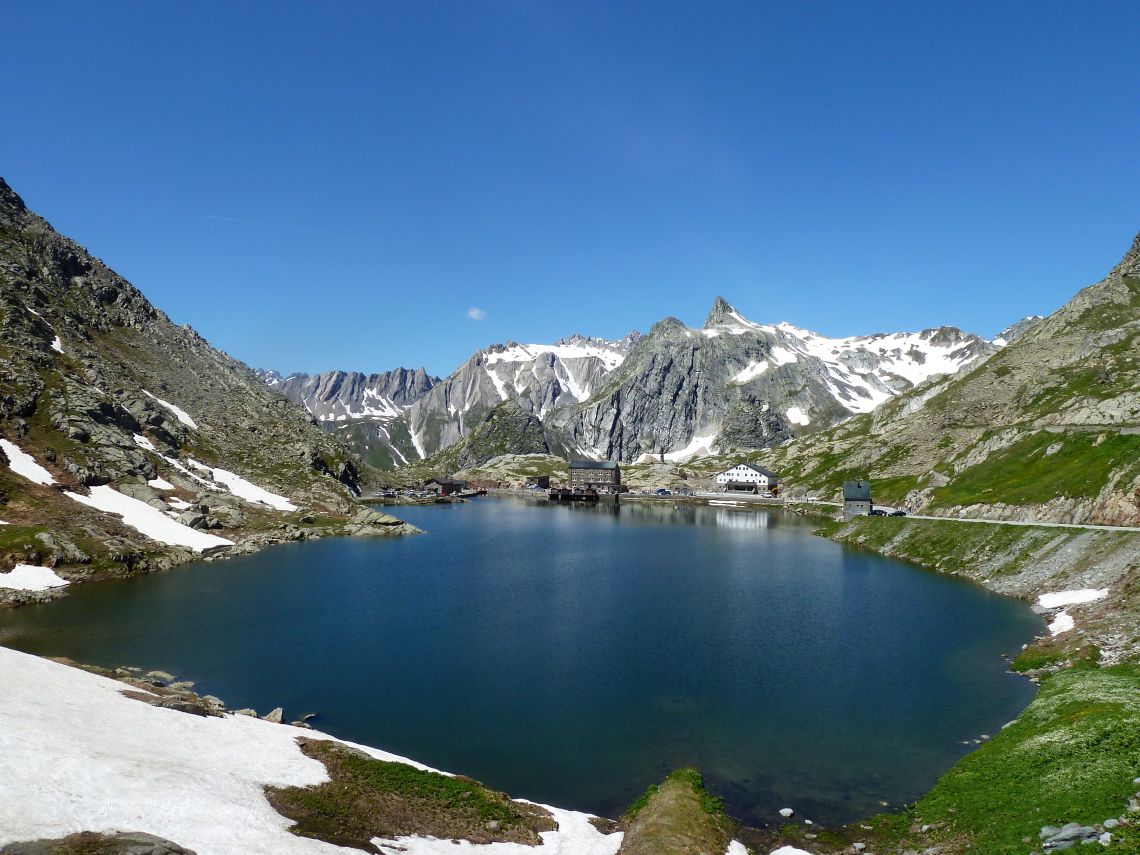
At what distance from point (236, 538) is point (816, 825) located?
10135cm

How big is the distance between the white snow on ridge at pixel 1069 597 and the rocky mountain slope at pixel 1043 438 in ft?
58.9

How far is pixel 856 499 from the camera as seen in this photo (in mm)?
140000

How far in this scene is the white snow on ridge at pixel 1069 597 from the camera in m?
59.6

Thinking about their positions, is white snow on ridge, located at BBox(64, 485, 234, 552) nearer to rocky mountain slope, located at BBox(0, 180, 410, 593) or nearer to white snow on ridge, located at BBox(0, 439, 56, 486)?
rocky mountain slope, located at BBox(0, 180, 410, 593)

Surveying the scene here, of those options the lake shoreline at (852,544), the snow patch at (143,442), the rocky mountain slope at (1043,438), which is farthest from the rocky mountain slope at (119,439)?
the rocky mountain slope at (1043,438)

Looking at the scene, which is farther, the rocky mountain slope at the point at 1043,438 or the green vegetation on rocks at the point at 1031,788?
the rocky mountain slope at the point at 1043,438

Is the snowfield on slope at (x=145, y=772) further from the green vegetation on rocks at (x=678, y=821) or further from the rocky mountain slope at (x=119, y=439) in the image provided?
the rocky mountain slope at (x=119, y=439)

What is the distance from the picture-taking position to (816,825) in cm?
2803

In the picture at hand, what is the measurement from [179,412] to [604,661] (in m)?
142

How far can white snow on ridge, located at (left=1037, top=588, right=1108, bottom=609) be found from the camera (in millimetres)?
59594

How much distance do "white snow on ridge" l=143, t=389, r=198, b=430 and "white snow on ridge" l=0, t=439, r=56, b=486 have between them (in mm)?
53996

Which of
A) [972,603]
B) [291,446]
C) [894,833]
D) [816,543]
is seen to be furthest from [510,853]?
[291,446]

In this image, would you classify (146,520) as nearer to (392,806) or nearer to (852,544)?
(392,806)

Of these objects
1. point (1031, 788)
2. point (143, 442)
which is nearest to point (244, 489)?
point (143, 442)
